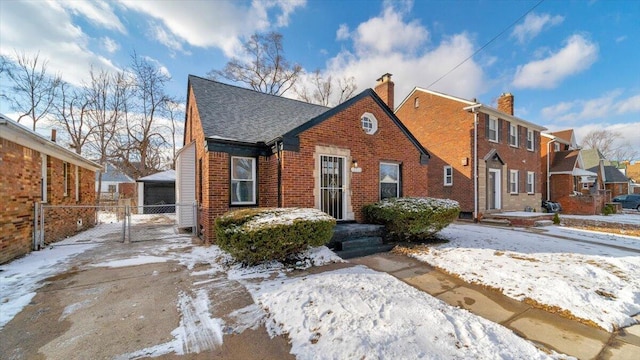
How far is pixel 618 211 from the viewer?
19.1 metres

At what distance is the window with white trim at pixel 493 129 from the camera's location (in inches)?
596

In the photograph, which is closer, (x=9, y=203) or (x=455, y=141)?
(x=9, y=203)

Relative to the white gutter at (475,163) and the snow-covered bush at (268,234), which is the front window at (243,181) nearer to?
the snow-covered bush at (268,234)

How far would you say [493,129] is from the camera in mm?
15305

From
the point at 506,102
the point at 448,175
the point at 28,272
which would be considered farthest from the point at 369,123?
the point at 506,102

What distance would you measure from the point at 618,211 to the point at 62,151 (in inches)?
1308

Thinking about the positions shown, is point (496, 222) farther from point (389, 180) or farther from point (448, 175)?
point (389, 180)

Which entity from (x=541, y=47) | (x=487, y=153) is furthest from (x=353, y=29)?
(x=487, y=153)

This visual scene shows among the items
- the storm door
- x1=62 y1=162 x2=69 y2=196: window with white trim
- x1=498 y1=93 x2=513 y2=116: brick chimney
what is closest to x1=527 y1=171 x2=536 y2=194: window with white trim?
x1=498 y1=93 x2=513 y2=116: brick chimney

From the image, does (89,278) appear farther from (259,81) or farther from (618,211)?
(618,211)

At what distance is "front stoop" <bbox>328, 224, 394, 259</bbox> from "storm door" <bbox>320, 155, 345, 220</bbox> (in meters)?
0.83

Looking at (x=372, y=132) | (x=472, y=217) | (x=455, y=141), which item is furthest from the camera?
(x=455, y=141)

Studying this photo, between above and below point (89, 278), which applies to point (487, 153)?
above

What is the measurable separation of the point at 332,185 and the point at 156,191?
659 inches
